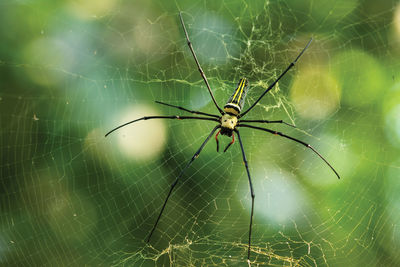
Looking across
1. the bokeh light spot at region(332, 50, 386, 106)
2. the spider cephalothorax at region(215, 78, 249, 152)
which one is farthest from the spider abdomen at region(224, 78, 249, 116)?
the bokeh light spot at region(332, 50, 386, 106)

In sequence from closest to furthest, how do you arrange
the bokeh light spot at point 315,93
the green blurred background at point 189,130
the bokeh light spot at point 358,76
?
the green blurred background at point 189,130 → the bokeh light spot at point 315,93 → the bokeh light spot at point 358,76

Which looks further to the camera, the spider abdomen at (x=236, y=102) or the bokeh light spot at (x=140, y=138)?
the bokeh light spot at (x=140, y=138)

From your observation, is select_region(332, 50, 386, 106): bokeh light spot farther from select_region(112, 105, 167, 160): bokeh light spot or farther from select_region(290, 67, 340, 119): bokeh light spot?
select_region(112, 105, 167, 160): bokeh light spot

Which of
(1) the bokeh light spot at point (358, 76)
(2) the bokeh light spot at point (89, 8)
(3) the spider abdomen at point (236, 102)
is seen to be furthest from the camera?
(1) the bokeh light spot at point (358, 76)

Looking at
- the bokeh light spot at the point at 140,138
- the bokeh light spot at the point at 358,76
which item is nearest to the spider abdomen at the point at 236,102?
the bokeh light spot at the point at 140,138

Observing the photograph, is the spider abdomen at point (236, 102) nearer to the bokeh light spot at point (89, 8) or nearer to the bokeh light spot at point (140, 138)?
the bokeh light spot at point (140, 138)

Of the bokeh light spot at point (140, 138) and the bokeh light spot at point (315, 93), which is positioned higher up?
the bokeh light spot at point (315, 93)

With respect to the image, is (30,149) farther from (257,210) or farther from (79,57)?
(257,210)

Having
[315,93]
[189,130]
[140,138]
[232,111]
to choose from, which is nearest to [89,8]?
[140,138]

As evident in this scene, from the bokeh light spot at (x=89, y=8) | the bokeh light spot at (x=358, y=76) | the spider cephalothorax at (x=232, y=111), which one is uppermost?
the bokeh light spot at (x=358, y=76)
